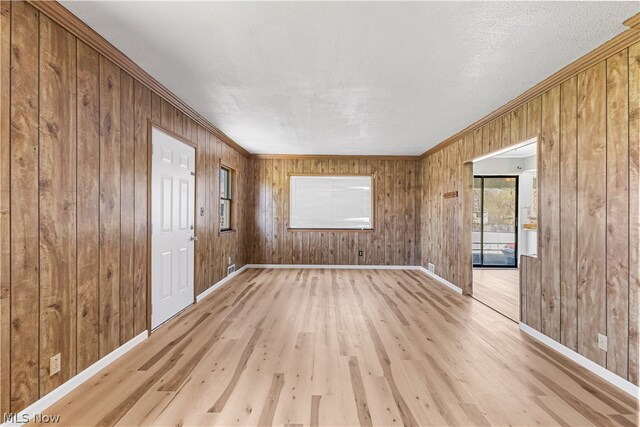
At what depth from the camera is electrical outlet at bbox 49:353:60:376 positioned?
1777 mm

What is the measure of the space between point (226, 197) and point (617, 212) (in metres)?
5.15

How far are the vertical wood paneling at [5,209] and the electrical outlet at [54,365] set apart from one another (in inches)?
9.5

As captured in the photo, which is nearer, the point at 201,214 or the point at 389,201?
the point at 201,214

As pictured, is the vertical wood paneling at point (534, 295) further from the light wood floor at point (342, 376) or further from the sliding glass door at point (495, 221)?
the sliding glass door at point (495, 221)

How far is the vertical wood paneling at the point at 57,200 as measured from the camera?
172cm

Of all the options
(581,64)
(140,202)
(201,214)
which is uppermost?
(581,64)

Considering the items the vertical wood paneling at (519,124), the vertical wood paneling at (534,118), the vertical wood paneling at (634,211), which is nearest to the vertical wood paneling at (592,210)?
the vertical wood paneling at (634,211)

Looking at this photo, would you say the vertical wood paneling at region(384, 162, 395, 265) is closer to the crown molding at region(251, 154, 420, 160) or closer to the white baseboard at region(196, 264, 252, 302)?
the crown molding at region(251, 154, 420, 160)

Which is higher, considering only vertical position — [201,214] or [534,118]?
[534,118]

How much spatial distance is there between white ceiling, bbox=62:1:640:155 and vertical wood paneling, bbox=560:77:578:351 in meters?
0.34

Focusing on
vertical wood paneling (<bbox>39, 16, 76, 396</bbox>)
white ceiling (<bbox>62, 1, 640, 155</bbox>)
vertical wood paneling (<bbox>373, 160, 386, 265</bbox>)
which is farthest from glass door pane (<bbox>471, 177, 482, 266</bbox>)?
vertical wood paneling (<bbox>39, 16, 76, 396</bbox>)

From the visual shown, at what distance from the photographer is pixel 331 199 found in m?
6.31

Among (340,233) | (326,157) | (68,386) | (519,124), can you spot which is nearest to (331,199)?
(340,233)

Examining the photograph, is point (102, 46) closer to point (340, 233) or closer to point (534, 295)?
point (534, 295)
